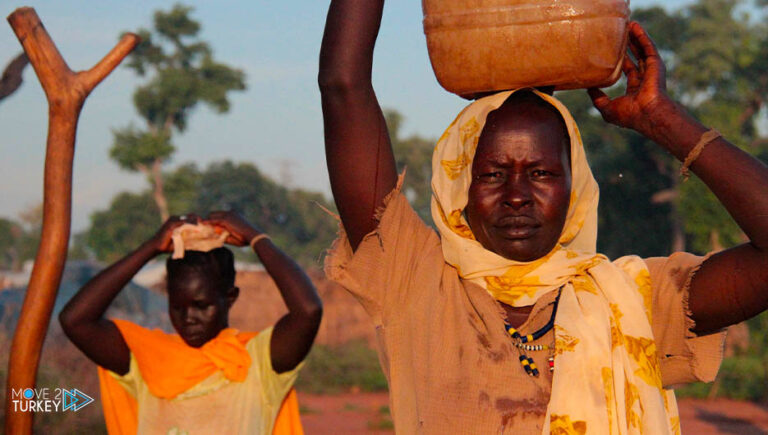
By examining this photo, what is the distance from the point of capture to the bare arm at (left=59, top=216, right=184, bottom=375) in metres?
3.64

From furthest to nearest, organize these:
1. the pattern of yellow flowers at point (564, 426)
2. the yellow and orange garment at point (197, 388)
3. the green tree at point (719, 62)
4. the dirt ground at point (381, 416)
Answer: the green tree at point (719, 62) → the dirt ground at point (381, 416) → the yellow and orange garment at point (197, 388) → the pattern of yellow flowers at point (564, 426)

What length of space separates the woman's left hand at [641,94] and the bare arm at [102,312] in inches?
79.9

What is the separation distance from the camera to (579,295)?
2.10 metres

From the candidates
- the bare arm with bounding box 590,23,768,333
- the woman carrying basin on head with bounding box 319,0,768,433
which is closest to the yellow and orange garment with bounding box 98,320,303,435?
the woman carrying basin on head with bounding box 319,0,768,433

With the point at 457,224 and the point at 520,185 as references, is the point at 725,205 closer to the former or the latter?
the point at 520,185

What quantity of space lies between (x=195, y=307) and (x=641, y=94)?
2118 mm

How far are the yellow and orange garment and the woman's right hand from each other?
1.14 feet

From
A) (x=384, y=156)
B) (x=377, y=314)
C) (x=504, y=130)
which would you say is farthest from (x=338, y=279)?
(x=504, y=130)

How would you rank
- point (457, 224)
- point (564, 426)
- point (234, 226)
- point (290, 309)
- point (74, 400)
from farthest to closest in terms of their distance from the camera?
1. point (74, 400)
2. point (234, 226)
3. point (290, 309)
4. point (457, 224)
5. point (564, 426)

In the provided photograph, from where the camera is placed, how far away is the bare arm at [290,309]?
3.59 metres

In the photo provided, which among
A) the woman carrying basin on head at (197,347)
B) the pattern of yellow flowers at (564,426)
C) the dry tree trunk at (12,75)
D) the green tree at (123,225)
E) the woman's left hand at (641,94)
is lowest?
the pattern of yellow flowers at (564,426)

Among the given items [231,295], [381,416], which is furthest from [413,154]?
[231,295]

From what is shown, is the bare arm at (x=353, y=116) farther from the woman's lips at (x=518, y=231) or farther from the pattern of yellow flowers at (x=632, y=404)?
the pattern of yellow flowers at (x=632, y=404)

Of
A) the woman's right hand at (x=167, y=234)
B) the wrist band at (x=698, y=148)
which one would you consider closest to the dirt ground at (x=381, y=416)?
the woman's right hand at (x=167, y=234)
